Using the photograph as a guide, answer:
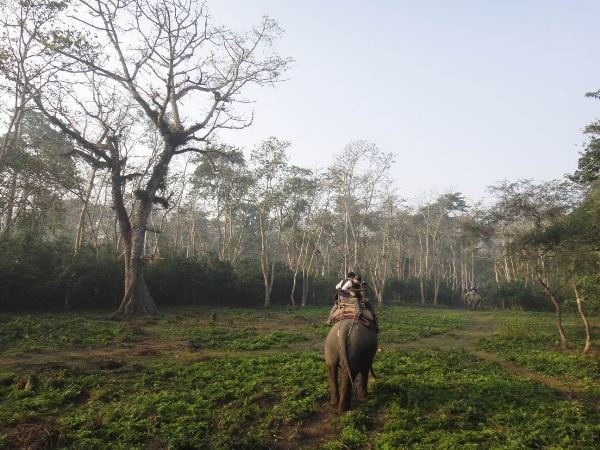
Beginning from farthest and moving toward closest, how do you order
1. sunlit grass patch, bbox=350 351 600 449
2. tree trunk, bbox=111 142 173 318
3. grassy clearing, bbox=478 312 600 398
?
tree trunk, bbox=111 142 173 318 → grassy clearing, bbox=478 312 600 398 → sunlit grass patch, bbox=350 351 600 449

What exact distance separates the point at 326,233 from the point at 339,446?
37810mm

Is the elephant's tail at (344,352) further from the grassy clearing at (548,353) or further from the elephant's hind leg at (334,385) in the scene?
the grassy clearing at (548,353)

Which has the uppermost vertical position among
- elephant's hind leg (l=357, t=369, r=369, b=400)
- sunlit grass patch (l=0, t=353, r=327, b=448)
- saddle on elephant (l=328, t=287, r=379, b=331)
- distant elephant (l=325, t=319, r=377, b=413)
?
saddle on elephant (l=328, t=287, r=379, b=331)

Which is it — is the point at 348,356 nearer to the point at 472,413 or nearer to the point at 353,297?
the point at 353,297

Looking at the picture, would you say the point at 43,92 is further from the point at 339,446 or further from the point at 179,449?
the point at 339,446

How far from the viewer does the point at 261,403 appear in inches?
293

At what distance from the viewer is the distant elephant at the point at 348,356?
7078mm

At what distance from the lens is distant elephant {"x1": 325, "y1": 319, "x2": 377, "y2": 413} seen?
7078mm

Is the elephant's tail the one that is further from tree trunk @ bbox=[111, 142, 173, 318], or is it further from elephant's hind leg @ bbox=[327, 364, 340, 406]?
tree trunk @ bbox=[111, 142, 173, 318]

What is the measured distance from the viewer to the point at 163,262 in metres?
26.0

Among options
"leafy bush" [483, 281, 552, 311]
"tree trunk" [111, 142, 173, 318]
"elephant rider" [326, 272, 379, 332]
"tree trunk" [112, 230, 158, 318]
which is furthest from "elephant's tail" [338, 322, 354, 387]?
"leafy bush" [483, 281, 552, 311]

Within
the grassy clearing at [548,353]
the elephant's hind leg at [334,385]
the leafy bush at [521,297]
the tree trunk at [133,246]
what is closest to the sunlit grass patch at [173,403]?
the elephant's hind leg at [334,385]

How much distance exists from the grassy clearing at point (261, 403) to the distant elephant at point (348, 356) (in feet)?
0.97

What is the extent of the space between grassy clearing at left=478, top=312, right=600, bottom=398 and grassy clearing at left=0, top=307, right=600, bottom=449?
11 cm
